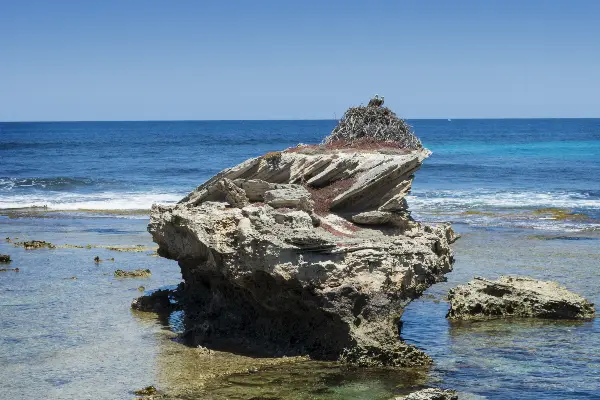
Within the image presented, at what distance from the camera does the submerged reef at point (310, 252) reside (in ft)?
53.9

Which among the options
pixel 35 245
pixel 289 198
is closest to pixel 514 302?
pixel 289 198

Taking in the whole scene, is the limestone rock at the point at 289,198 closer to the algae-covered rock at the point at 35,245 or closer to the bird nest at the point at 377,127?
the bird nest at the point at 377,127

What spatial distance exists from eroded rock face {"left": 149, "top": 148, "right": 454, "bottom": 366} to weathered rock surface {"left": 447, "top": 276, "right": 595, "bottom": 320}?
1.41 metres

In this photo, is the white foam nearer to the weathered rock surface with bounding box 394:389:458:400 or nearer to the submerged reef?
the submerged reef

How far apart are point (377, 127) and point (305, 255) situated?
219 inches

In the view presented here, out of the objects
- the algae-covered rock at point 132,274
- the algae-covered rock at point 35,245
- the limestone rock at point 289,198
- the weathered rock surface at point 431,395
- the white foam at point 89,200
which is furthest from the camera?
the white foam at point 89,200

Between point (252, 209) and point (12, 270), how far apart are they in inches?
458

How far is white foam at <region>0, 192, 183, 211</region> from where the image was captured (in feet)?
158

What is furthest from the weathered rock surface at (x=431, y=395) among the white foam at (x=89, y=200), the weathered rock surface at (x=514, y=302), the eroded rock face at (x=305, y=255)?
the white foam at (x=89, y=200)

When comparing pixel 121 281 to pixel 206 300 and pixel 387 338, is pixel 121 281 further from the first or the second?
pixel 387 338

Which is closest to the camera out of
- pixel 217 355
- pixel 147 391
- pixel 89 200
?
pixel 147 391

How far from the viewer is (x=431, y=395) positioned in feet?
45.3

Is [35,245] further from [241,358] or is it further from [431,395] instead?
[431,395]

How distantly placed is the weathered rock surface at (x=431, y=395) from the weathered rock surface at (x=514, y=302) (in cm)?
635
